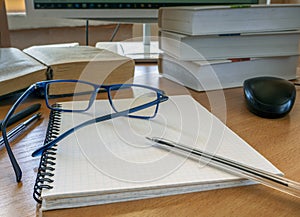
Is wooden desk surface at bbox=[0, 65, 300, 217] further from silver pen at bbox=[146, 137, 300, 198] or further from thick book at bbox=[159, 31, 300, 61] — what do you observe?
thick book at bbox=[159, 31, 300, 61]

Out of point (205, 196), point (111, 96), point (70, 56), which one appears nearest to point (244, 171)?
point (205, 196)

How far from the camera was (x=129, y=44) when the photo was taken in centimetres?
101

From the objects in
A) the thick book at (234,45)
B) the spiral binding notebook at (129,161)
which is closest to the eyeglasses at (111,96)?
the spiral binding notebook at (129,161)

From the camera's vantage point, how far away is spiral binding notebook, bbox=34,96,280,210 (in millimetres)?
261

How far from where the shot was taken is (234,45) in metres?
0.61

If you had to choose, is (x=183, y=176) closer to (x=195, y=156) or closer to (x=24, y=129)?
(x=195, y=156)

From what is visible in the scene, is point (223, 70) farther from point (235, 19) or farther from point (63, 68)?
point (63, 68)

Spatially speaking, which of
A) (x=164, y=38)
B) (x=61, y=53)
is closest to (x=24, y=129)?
(x=61, y=53)

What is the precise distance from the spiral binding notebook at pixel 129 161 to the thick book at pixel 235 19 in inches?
7.7

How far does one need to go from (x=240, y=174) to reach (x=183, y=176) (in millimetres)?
A: 52

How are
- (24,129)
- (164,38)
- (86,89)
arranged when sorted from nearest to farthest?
(24,129), (86,89), (164,38)

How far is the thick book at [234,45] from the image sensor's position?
0.59 m

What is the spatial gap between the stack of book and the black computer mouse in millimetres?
136

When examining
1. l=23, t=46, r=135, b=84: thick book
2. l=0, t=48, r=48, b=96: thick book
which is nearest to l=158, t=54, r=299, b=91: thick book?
l=23, t=46, r=135, b=84: thick book
